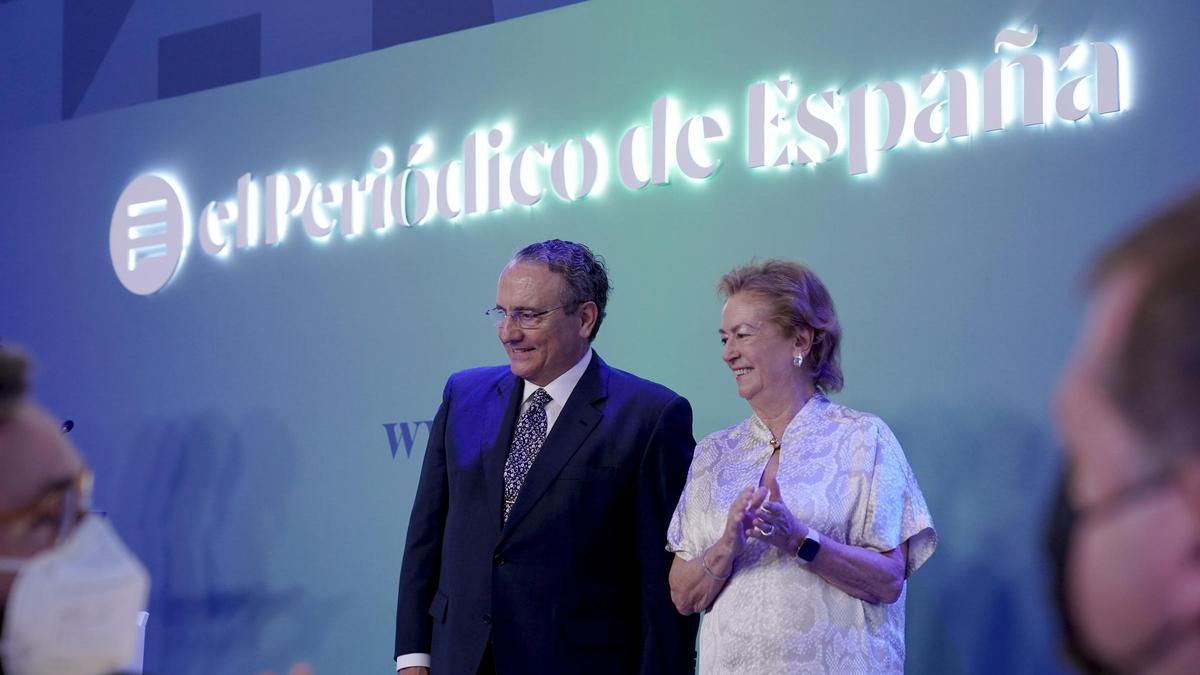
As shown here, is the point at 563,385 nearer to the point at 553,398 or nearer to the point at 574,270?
the point at 553,398

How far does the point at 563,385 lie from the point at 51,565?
7.67 ft

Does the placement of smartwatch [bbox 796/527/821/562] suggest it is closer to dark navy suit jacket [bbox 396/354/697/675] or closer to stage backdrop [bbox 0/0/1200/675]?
dark navy suit jacket [bbox 396/354/697/675]

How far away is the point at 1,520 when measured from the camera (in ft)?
3.52

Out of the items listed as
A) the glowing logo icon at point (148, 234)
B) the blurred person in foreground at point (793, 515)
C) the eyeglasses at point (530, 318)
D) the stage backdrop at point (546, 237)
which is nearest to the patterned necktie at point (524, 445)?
the eyeglasses at point (530, 318)

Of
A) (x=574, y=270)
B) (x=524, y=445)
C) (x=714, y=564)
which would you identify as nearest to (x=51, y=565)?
(x=714, y=564)

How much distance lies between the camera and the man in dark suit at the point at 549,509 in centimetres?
314

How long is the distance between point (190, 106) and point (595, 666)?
3483 millimetres

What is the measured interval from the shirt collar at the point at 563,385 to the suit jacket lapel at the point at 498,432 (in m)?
0.03

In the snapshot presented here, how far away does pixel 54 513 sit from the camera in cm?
111

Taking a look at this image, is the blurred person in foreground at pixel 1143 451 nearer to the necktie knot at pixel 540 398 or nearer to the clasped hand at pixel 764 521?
the clasped hand at pixel 764 521

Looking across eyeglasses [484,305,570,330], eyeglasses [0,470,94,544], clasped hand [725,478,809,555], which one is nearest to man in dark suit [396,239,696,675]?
eyeglasses [484,305,570,330]

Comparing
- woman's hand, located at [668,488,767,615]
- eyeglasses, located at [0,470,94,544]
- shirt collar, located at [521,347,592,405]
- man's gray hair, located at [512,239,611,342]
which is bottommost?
woman's hand, located at [668,488,767,615]

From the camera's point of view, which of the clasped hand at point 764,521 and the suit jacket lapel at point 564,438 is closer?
the clasped hand at point 764,521

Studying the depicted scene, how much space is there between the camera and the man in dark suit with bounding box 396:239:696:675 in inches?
124
